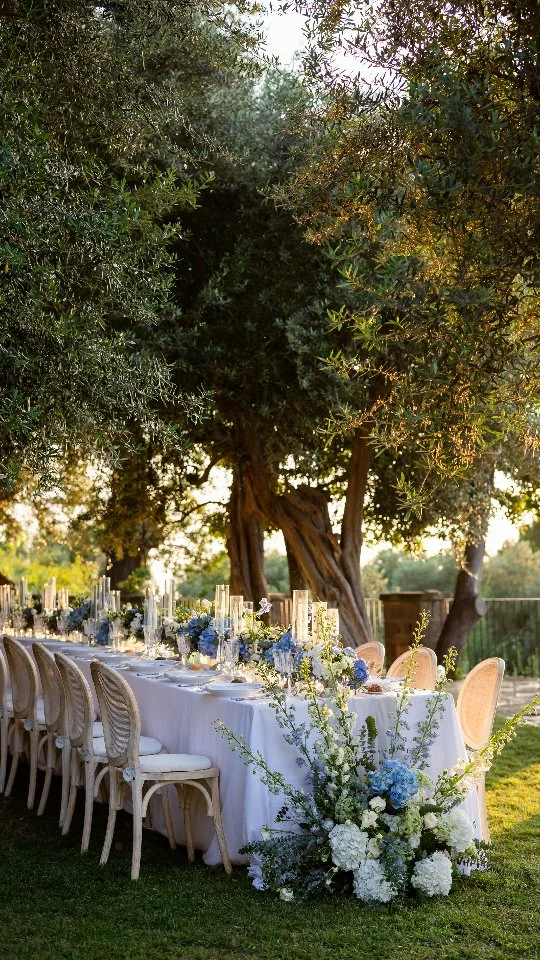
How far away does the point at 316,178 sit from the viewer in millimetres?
5609

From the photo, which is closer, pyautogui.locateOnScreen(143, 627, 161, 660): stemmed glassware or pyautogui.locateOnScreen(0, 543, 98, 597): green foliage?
pyautogui.locateOnScreen(143, 627, 161, 660): stemmed glassware

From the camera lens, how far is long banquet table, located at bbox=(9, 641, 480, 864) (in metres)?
5.46

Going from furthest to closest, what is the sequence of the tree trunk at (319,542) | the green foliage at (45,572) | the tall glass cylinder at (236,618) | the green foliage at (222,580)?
1. the green foliage at (222,580)
2. the green foliage at (45,572)
3. the tree trunk at (319,542)
4. the tall glass cylinder at (236,618)

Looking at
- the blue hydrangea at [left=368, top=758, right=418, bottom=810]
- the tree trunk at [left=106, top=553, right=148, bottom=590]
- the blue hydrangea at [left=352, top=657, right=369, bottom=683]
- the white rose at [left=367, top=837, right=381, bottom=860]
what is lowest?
the white rose at [left=367, top=837, right=381, bottom=860]

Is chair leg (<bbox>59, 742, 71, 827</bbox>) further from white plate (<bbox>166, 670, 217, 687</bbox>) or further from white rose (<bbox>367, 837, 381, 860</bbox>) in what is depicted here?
white rose (<bbox>367, 837, 381, 860</bbox>)

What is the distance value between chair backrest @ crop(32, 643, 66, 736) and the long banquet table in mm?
777

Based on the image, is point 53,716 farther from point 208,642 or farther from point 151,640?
point 208,642

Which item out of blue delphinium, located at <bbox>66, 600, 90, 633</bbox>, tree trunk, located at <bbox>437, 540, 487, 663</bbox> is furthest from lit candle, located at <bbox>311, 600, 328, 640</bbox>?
tree trunk, located at <bbox>437, 540, 487, 663</bbox>

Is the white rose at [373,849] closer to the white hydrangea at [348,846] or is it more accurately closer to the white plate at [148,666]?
the white hydrangea at [348,846]

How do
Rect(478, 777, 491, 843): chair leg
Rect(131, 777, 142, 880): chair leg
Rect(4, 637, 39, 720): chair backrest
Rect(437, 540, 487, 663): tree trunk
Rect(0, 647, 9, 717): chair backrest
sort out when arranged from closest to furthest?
Rect(131, 777, 142, 880): chair leg, Rect(478, 777, 491, 843): chair leg, Rect(4, 637, 39, 720): chair backrest, Rect(0, 647, 9, 717): chair backrest, Rect(437, 540, 487, 663): tree trunk

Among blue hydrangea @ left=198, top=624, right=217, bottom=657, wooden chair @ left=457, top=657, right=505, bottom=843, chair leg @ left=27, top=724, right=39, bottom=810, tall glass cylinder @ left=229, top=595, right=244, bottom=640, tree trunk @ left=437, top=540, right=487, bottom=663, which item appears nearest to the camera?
wooden chair @ left=457, top=657, right=505, bottom=843

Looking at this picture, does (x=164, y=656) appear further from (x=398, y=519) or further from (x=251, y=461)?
(x=398, y=519)

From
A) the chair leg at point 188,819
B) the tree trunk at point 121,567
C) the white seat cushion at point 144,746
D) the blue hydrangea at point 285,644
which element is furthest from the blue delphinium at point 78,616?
the tree trunk at point 121,567

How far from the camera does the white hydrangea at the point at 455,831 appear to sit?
523cm
